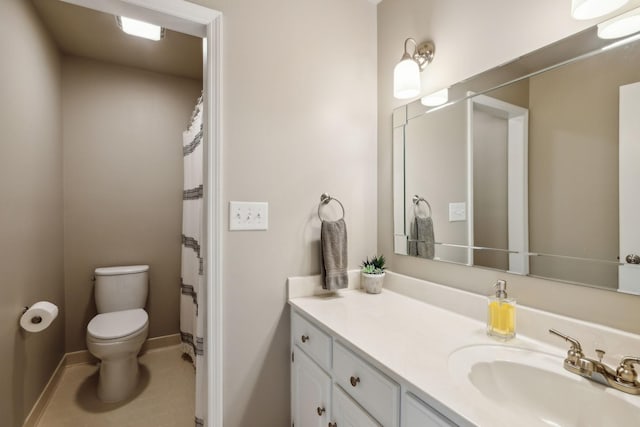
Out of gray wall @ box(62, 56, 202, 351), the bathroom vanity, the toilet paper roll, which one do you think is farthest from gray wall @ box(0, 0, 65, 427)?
the bathroom vanity

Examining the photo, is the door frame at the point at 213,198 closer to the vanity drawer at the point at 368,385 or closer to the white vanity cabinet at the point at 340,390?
the white vanity cabinet at the point at 340,390

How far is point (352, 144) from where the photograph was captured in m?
1.59

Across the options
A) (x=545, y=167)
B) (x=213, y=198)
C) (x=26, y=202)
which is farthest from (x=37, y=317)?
(x=545, y=167)

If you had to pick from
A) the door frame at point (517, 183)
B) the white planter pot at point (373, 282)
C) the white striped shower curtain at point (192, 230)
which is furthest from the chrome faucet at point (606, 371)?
the white striped shower curtain at point (192, 230)

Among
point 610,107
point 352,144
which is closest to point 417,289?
point 352,144

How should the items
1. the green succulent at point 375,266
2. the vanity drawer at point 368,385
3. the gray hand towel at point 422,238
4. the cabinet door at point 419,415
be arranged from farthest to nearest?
the green succulent at point 375,266 < the gray hand towel at point 422,238 < the vanity drawer at point 368,385 < the cabinet door at point 419,415

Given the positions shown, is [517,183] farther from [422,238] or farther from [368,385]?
[368,385]

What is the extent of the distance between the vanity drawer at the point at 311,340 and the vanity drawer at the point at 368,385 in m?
0.05

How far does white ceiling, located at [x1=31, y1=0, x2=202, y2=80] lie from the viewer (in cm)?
184

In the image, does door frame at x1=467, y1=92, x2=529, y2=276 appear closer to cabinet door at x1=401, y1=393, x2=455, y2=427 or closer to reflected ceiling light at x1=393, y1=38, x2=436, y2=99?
reflected ceiling light at x1=393, y1=38, x2=436, y2=99

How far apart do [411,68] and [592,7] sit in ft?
2.03

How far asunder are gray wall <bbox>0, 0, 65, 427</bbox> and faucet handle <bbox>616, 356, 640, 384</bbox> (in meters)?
2.26

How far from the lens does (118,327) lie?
2.02m

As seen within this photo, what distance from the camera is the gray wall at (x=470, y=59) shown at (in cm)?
87
